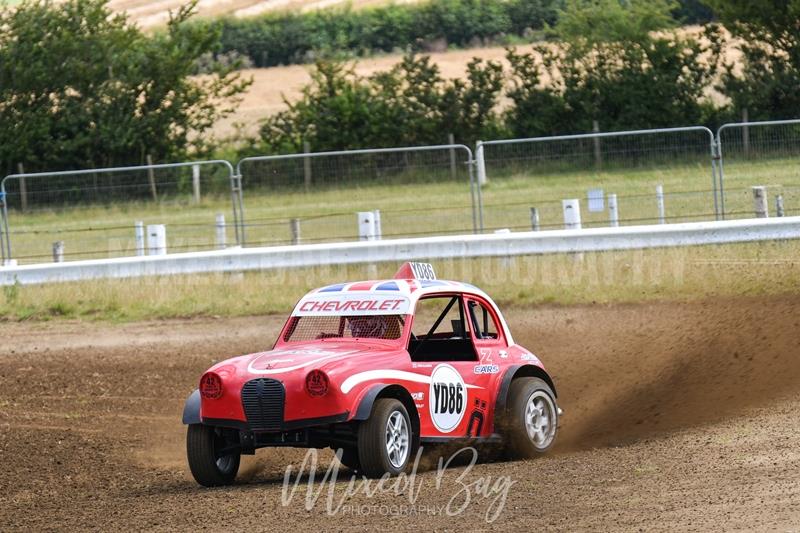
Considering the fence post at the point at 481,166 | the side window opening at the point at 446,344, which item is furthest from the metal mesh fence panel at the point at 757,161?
the side window opening at the point at 446,344

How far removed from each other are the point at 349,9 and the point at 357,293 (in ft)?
184

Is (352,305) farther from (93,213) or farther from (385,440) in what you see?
(93,213)

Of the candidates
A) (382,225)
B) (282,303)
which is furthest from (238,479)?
(382,225)

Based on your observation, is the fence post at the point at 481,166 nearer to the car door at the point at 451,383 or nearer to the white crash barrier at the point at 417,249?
the white crash barrier at the point at 417,249

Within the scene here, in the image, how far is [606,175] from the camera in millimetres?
21000

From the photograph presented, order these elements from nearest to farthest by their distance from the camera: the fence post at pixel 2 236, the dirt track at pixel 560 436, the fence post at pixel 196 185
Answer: the dirt track at pixel 560 436
the fence post at pixel 2 236
the fence post at pixel 196 185

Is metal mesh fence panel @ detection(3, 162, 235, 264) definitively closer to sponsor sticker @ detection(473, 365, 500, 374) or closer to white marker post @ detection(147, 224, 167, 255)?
white marker post @ detection(147, 224, 167, 255)

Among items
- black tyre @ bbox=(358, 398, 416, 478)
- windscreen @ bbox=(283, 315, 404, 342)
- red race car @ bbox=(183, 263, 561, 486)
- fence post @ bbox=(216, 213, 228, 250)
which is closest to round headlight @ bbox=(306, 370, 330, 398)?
red race car @ bbox=(183, 263, 561, 486)

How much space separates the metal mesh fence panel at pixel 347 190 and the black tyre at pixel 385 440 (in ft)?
Result: 39.7

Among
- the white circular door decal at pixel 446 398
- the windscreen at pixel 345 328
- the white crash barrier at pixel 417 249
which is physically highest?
the white crash barrier at pixel 417 249

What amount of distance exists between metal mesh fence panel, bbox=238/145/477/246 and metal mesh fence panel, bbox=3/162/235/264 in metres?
0.68

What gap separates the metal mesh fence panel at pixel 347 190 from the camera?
70.4 ft

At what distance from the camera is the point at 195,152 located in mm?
38344

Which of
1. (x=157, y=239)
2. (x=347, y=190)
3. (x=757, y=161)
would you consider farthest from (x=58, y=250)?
(x=757, y=161)
